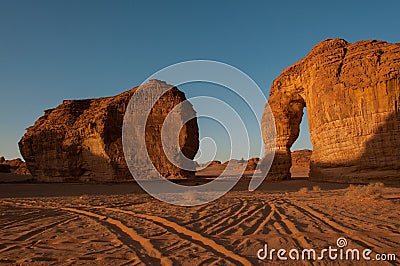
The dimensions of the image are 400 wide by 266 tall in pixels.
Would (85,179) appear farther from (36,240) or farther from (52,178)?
(36,240)

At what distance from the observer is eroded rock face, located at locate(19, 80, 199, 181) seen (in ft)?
74.7

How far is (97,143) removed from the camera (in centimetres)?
2303

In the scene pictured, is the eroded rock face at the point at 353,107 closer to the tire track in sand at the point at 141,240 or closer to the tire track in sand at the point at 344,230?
the tire track in sand at the point at 344,230

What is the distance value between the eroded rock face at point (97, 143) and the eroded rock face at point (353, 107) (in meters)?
10.5

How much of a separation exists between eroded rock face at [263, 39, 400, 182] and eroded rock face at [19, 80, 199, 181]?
10505mm

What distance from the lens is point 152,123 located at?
2392 cm

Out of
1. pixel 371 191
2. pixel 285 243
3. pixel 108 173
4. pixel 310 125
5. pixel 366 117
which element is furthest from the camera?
pixel 108 173

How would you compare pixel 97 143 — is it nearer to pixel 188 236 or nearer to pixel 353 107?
pixel 353 107

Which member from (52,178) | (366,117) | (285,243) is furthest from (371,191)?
(52,178)

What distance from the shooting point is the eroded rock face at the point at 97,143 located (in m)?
22.8

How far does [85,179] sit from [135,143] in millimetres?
5355

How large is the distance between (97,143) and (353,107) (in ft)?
60.6

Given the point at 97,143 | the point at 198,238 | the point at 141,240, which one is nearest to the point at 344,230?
the point at 198,238

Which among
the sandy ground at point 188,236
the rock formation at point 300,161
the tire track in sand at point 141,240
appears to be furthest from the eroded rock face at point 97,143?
the rock formation at point 300,161
